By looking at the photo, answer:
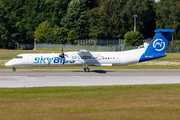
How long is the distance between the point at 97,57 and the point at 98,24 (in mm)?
67365

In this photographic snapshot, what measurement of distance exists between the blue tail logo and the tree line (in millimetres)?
59945

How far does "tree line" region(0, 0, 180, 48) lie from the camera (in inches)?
3898

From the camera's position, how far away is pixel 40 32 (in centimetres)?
10219

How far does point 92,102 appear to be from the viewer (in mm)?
17594

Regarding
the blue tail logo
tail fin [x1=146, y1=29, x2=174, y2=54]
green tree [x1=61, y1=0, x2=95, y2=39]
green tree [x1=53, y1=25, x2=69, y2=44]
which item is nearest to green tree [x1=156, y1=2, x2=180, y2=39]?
green tree [x1=61, y1=0, x2=95, y2=39]

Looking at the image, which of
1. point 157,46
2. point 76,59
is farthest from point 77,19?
point 157,46

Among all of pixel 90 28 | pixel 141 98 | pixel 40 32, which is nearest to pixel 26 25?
pixel 40 32

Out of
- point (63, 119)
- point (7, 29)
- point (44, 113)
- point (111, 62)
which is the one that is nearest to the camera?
point (63, 119)

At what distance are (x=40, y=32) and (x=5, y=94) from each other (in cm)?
8395

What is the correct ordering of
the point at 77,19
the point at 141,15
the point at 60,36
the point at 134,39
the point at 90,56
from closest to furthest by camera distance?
the point at 90,56 < the point at 134,39 < the point at 60,36 < the point at 141,15 < the point at 77,19

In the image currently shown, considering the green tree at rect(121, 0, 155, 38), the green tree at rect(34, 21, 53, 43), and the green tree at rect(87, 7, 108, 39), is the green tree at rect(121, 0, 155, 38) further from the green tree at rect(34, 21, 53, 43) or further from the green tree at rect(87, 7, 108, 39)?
the green tree at rect(34, 21, 53, 43)

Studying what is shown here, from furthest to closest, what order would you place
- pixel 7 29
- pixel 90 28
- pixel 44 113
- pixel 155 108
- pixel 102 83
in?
pixel 90 28, pixel 7 29, pixel 102 83, pixel 155 108, pixel 44 113

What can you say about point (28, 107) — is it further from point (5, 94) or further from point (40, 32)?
point (40, 32)

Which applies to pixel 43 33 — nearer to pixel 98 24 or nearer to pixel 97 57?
pixel 98 24
